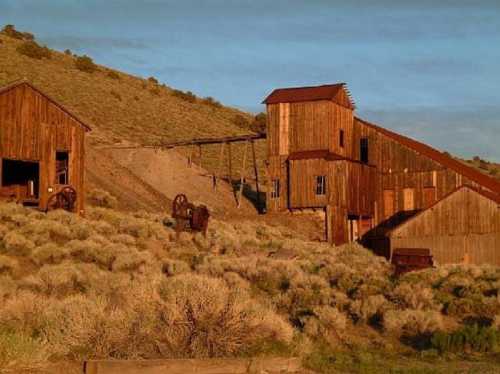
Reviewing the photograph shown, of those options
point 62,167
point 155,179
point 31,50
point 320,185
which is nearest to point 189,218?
point 62,167

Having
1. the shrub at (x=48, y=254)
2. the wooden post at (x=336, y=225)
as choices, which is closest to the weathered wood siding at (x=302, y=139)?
the wooden post at (x=336, y=225)

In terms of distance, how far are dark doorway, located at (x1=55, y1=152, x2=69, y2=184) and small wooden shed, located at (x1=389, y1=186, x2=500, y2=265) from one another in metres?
15.7

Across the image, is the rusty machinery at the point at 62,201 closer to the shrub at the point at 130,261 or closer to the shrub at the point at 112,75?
the shrub at the point at 130,261

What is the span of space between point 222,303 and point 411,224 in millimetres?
27774

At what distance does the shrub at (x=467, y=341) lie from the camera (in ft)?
62.0

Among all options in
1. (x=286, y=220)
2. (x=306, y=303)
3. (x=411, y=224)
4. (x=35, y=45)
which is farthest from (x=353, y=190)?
(x=35, y=45)

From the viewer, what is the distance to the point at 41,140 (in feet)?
126

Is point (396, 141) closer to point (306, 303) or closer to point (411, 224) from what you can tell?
point (411, 224)

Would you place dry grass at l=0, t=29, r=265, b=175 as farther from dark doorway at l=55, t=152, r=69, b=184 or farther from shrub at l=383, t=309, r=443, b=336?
shrub at l=383, t=309, r=443, b=336

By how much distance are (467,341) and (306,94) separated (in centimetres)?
3434

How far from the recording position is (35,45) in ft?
283

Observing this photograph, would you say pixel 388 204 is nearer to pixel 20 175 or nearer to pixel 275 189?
pixel 275 189

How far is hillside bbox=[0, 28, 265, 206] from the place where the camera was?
6962cm

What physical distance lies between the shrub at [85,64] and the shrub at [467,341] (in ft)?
246
